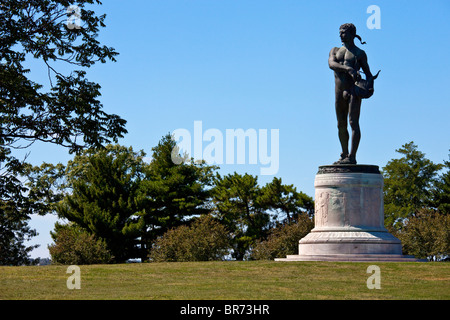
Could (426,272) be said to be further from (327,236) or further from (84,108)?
(84,108)

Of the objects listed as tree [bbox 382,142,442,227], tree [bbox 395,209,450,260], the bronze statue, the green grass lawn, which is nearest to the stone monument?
the bronze statue

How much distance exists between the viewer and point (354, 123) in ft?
Answer: 79.4

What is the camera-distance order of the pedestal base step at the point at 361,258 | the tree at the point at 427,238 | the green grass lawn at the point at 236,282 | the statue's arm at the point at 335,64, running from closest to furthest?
1. the green grass lawn at the point at 236,282
2. the pedestal base step at the point at 361,258
3. the statue's arm at the point at 335,64
4. the tree at the point at 427,238

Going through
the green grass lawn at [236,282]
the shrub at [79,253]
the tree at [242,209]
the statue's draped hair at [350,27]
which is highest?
the statue's draped hair at [350,27]

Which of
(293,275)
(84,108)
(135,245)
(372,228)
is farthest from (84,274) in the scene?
(135,245)

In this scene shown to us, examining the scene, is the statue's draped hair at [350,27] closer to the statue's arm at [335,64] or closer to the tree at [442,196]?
the statue's arm at [335,64]

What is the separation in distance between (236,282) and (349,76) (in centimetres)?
1069

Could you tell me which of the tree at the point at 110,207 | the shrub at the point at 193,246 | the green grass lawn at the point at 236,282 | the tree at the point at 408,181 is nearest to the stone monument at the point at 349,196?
the green grass lawn at the point at 236,282

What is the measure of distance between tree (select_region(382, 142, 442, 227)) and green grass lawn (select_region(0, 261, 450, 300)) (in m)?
35.5

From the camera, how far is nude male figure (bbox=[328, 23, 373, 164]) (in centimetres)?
2403

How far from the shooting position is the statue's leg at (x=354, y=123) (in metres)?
24.1

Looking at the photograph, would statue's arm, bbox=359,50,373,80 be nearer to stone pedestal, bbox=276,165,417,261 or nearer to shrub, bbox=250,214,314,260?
stone pedestal, bbox=276,165,417,261

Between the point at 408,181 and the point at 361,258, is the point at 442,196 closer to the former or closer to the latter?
the point at 408,181

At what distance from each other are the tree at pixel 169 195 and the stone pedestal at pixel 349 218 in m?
25.2
